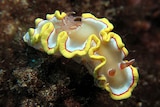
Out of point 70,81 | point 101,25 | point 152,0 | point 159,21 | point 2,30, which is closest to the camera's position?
point 101,25

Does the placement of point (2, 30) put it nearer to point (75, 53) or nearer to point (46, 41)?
point (46, 41)

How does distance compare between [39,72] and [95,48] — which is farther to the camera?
[39,72]

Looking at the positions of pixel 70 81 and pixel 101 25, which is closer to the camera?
pixel 101 25

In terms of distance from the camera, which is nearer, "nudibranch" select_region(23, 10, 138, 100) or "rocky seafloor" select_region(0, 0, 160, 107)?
"nudibranch" select_region(23, 10, 138, 100)

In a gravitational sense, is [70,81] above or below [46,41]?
below

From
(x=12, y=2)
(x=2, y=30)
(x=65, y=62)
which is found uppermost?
(x=12, y=2)

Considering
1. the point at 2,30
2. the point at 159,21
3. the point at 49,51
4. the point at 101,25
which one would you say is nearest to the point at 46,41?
the point at 49,51

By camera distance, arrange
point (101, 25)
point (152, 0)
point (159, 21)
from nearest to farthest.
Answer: point (101, 25), point (152, 0), point (159, 21)

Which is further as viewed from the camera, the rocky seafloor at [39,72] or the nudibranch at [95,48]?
the rocky seafloor at [39,72]
